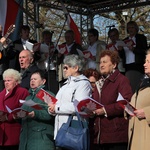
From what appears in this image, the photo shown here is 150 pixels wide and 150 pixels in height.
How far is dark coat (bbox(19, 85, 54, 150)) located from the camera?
471 centimetres

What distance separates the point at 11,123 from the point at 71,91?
115 cm

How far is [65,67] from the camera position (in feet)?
14.9

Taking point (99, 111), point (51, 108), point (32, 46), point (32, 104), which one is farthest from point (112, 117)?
point (32, 46)

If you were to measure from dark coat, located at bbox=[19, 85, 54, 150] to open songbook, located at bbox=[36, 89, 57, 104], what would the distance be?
1.06ft

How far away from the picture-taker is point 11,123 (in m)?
5.03

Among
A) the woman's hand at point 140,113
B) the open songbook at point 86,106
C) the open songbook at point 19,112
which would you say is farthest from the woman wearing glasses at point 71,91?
the woman's hand at point 140,113

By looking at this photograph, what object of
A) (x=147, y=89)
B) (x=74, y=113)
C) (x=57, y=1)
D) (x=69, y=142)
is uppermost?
(x=57, y=1)

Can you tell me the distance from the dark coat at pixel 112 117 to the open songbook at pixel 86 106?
0.60 feet

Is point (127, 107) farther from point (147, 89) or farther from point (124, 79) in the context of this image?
point (124, 79)

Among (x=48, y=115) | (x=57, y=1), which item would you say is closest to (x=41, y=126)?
(x=48, y=115)

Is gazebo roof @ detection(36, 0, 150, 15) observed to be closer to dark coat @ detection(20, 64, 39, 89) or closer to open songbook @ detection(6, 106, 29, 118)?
dark coat @ detection(20, 64, 39, 89)

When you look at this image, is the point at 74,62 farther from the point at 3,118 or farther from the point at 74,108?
the point at 3,118

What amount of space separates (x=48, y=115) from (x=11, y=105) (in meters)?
0.63

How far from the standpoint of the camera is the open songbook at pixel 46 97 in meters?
4.34
